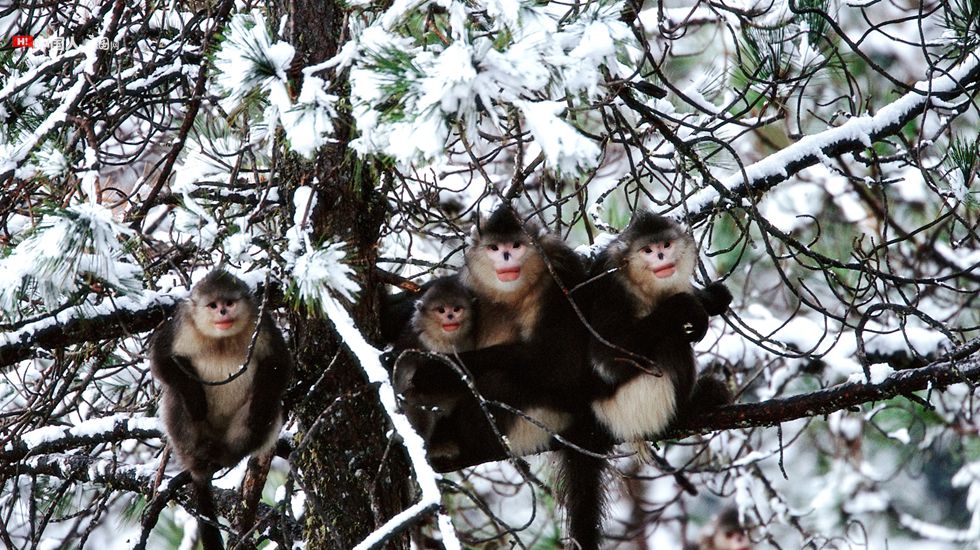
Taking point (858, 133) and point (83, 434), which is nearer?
point (858, 133)

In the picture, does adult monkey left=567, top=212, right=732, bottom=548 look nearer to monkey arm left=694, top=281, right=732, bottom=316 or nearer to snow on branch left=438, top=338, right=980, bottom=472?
monkey arm left=694, top=281, right=732, bottom=316

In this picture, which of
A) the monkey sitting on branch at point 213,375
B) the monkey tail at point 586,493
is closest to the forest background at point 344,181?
the monkey sitting on branch at point 213,375

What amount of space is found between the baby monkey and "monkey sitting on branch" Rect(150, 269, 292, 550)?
568 millimetres

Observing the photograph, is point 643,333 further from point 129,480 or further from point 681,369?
point 129,480

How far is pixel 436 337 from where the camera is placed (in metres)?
4.42

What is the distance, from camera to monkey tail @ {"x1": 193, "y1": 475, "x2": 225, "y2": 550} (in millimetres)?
4066

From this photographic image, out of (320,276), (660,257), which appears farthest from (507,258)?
(320,276)

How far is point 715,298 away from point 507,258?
2.78ft

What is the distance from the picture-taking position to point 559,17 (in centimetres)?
283

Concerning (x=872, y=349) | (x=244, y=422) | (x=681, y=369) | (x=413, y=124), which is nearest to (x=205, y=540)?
(x=244, y=422)

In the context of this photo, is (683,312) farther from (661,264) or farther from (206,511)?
(206,511)

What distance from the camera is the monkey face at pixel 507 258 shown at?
14.3ft

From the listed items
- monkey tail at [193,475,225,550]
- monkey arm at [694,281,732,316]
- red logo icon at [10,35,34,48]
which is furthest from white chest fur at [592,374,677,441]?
red logo icon at [10,35,34,48]

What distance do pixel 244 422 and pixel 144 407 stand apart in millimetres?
761
